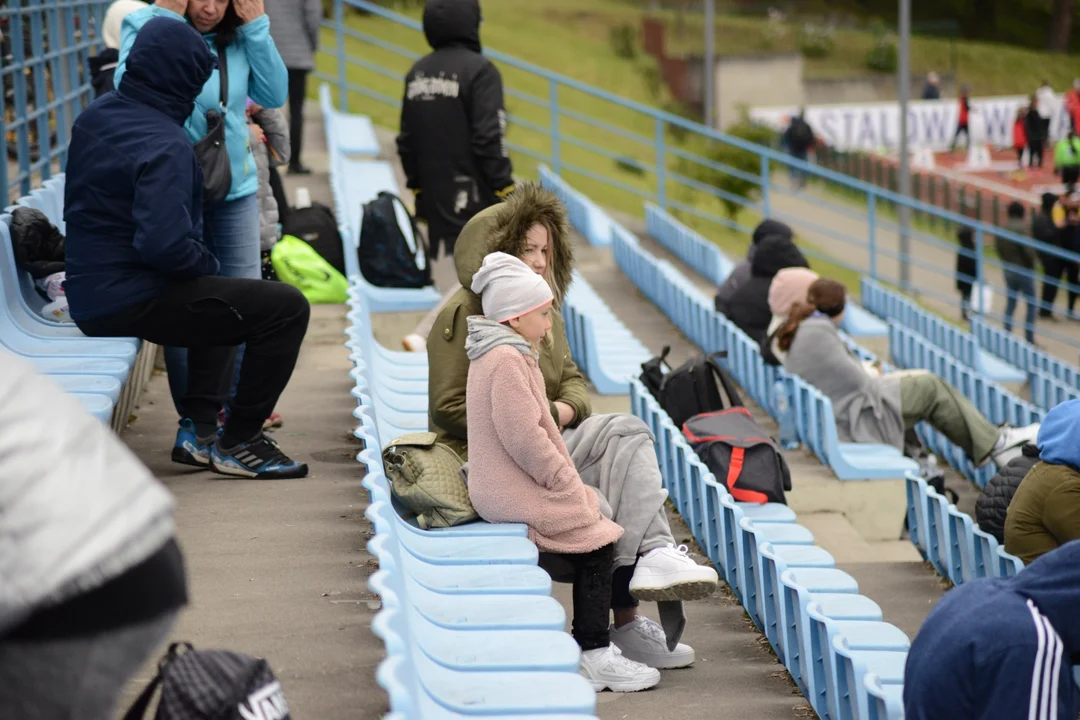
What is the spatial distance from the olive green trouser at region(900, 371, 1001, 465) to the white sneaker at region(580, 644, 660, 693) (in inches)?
149

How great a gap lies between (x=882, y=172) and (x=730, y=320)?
17774mm

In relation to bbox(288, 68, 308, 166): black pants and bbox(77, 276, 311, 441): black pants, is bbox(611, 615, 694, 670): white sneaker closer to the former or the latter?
bbox(77, 276, 311, 441): black pants

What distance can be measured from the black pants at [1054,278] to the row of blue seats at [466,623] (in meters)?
12.2

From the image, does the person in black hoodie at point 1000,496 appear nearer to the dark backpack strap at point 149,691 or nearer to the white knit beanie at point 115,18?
the dark backpack strap at point 149,691

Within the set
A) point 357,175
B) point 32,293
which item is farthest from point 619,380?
point 357,175

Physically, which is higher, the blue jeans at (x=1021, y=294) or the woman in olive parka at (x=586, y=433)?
the woman in olive parka at (x=586, y=433)

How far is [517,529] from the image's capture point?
3.79 meters

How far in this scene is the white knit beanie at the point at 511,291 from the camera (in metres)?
3.85

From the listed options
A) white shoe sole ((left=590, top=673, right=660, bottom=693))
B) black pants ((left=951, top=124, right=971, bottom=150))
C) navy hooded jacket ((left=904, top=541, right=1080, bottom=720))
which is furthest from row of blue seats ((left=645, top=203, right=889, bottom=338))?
black pants ((left=951, top=124, right=971, bottom=150))

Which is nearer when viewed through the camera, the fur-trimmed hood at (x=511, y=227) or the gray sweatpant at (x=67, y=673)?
the gray sweatpant at (x=67, y=673)

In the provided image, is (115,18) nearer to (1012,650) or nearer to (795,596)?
(795,596)

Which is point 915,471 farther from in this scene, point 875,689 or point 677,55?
point 677,55

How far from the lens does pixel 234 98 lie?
4.73 m

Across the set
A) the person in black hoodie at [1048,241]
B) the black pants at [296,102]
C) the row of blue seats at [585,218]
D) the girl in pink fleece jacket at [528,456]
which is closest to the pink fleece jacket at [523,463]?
the girl in pink fleece jacket at [528,456]
